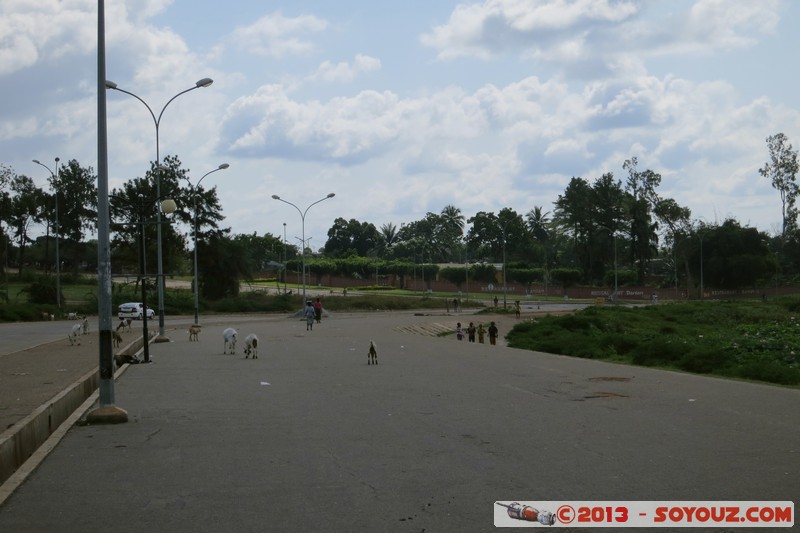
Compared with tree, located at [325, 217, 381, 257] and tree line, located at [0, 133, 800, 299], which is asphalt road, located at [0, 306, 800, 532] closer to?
tree line, located at [0, 133, 800, 299]

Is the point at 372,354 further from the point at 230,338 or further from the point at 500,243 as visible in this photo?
the point at 500,243

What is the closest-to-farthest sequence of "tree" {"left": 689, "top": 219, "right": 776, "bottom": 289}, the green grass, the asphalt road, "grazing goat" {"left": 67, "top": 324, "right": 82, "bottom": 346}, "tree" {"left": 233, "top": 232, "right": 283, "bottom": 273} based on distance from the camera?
the asphalt road < the green grass < "grazing goat" {"left": 67, "top": 324, "right": 82, "bottom": 346} < "tree" {"left": 689, "top": 219, "right": 776, "bottom": 289} < "tree" {"left": 233, "top": 232, "right": 283, "bottom": 273}

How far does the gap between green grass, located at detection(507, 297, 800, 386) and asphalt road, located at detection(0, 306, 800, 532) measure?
26.6 feet

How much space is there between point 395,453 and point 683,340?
26.8 metres

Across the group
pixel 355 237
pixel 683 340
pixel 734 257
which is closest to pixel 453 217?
pixel 355 237

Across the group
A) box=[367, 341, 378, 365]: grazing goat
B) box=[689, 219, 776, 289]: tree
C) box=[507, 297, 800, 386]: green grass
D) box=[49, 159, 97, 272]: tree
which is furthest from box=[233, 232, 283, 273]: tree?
box=[367, 341, 378, 365]: grazing goat

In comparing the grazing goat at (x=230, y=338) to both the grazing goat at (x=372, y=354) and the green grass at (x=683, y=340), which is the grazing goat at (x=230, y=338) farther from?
the green grass at (x=683, y=340)

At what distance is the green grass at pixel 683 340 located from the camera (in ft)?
86.7

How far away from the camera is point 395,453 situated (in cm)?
1045

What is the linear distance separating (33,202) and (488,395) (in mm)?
94399

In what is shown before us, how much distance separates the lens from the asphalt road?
25.6 feet

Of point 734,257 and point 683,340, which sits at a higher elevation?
point 734,257

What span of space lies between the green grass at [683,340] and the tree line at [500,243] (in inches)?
1240

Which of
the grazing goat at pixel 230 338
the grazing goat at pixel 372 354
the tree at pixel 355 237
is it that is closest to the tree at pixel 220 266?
the grazing goat at pixel 230 338
